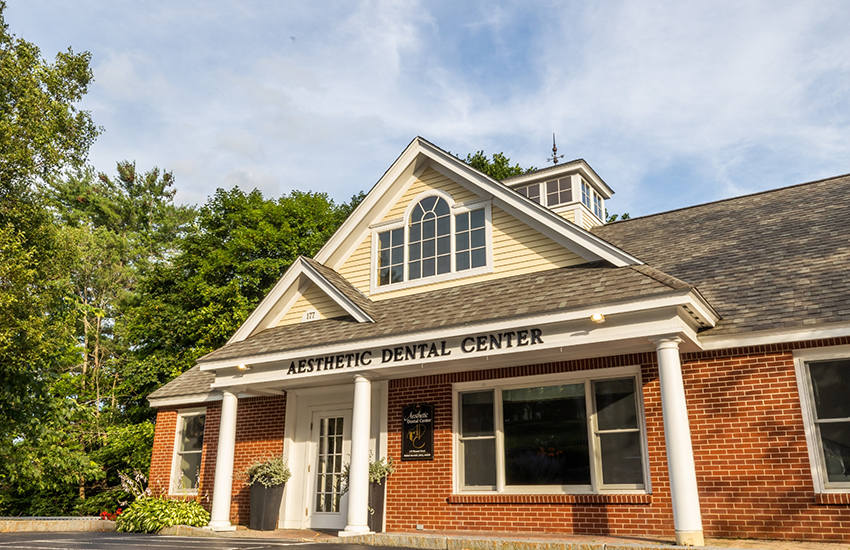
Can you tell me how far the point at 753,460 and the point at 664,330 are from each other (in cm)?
217

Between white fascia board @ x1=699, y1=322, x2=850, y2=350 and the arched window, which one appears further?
the arched window

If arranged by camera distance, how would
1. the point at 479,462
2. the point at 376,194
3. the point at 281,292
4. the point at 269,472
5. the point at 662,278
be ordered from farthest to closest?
the point at 376,194
the point at 281,292
the point at 269,472
the point at 479,462
the point at 662,278

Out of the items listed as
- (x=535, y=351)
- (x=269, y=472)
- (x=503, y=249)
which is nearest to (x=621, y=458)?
(x=535, y=351)

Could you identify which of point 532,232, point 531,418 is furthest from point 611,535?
point 532,232

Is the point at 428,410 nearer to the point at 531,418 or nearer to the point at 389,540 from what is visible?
the point at 531,418

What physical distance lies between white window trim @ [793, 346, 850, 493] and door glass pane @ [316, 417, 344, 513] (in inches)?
322

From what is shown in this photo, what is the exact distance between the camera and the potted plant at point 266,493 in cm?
1229

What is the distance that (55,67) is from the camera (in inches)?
628

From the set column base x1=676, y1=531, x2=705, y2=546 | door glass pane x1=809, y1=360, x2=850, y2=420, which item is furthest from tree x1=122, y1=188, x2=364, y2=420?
door glass pane x1=809, y1=360, x2=850, y2=420

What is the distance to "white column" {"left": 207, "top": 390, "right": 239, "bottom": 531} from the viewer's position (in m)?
12.0

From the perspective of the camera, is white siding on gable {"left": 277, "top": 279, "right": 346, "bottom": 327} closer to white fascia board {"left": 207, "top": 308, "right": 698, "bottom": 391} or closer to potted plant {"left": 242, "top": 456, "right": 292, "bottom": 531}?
white fascia board {"left": 207, "top": 308, "right": 698, "bottom": 391}

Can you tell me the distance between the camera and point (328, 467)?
12945mm

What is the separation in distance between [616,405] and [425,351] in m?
3.16

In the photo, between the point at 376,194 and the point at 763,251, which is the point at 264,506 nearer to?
the point at 376,194
